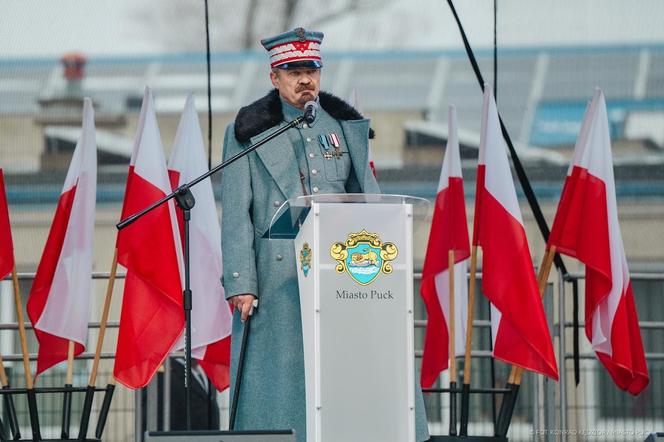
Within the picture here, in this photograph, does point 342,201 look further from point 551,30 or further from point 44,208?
point 551,30

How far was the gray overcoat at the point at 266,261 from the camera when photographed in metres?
5.45

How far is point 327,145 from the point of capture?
562cm

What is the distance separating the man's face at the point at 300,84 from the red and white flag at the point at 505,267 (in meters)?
1.28

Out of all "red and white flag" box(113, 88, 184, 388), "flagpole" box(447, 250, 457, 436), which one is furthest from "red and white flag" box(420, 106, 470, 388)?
"red and white flag" box(113, 88, 184, 388)

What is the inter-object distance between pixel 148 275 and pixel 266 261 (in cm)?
126

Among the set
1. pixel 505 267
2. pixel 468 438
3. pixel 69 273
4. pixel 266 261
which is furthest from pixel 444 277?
pixel 266 261

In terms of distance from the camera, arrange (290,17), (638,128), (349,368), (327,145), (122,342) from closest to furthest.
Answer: (349,368) → (327,145) → (122,342) → (638,128) → (290,17)

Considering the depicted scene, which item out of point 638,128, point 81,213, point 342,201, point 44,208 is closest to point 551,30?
point 638,128

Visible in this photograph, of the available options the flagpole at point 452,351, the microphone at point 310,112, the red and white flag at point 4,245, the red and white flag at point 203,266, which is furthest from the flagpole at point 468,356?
the red and white flag at point 4,245

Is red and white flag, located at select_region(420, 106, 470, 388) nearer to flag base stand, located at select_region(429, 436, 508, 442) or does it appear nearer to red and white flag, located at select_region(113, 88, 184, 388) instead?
flag base stand, located at select_region(429, 436, 508, 442)

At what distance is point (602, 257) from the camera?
6.61 metres

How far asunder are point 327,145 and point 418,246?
380cm

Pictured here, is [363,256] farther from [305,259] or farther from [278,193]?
[278,193]

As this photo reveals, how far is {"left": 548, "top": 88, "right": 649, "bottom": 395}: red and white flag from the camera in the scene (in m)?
6.59
